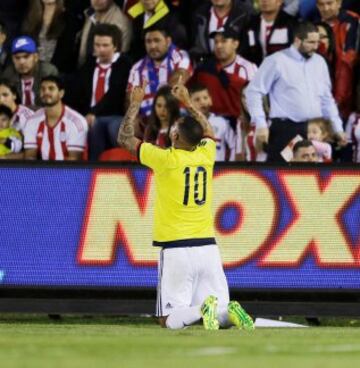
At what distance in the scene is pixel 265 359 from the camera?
9586mm

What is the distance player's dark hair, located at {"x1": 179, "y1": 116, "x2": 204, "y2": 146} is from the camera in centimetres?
1354

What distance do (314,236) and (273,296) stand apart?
0.74 m

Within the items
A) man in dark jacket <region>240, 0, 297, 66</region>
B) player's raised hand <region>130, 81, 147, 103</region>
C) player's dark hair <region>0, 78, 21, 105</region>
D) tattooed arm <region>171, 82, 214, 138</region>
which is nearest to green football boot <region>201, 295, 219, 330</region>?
tattooed arm <region>171, 82, 214, 138</region>

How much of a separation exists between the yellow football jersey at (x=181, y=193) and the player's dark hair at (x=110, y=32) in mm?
5367

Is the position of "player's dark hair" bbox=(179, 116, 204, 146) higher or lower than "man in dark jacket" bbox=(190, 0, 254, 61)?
lower

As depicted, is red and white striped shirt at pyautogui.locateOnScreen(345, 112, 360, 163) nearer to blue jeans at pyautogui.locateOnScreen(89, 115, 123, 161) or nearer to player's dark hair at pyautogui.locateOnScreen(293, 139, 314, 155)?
player's dark hair at pyautogui.locateOnScreen(293, 139, 314, 155)

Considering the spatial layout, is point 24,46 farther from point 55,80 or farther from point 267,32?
point 267,32

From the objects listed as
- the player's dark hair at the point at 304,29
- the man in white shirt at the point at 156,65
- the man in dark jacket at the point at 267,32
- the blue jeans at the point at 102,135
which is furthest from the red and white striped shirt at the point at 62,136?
the player's dark hair at the point at 304,29

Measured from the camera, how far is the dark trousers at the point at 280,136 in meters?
17.7

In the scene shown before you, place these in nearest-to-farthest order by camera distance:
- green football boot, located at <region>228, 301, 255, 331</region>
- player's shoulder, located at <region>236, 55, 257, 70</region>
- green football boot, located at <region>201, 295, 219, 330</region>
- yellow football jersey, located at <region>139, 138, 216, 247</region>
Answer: green football boot, located at <region>228, 301, 255, 331</region> → green football boot, located at <region>201, 295, 219, 330</region> → yellow football jersey, located at <region>139, 138, 216, 247</region> → player's shoulder, located at <region>236, 55, 257, 70</region>

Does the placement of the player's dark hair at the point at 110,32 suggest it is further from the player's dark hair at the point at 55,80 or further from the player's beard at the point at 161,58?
the player's dark hair at the point at 55,80

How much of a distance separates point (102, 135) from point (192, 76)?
1.30 metres

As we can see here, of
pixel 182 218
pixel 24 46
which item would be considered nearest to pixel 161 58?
pixel 24 46

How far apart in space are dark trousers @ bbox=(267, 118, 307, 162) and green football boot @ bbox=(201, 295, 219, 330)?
4.76 meters
